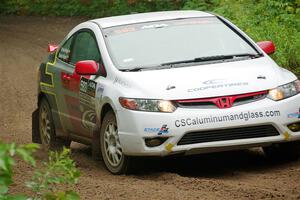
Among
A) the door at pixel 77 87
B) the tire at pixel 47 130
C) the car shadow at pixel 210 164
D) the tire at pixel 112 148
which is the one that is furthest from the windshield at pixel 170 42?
the tire at pixel 47 130

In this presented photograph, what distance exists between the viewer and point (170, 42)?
34.4 feet

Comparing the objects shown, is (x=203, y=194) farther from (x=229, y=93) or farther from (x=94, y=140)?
(x=94, y=140)

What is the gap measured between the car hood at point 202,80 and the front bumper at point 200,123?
0.18 metres

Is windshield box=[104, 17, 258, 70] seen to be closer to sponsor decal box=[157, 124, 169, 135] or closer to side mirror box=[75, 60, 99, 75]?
side mirror box=[75, 60, 99, 75]

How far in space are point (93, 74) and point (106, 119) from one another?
0.68 m

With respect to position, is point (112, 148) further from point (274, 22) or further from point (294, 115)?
point (274, 22)

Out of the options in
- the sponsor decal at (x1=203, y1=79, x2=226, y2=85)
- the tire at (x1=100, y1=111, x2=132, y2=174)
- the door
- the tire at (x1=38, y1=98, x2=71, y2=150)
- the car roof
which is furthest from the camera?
the tire at (x1=38, y1=98, x2=71, y2=150)

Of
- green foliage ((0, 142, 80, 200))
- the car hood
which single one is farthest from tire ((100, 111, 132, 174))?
green foliage ((0, 142, 80, 200))

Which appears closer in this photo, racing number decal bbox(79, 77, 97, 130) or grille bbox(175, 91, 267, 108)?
grille bbox(175, 91, 267, 108)

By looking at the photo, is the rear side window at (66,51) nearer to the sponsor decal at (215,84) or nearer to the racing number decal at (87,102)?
the racing number decal at (87,102)

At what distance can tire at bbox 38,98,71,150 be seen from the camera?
472 inches

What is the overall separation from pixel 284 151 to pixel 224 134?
1.11 meters

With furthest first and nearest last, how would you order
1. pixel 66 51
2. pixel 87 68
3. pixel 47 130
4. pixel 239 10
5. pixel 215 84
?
pixel 239 10 < pixel 47 130 < pixel 66 51 < pixel 87 68 < pixel 215 84

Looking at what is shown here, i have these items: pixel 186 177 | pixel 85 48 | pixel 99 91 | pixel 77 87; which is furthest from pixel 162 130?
pixel 85 48
